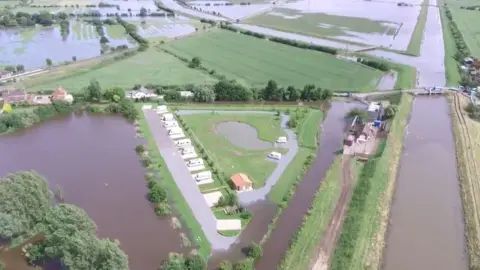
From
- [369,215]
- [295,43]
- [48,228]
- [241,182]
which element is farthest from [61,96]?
[295,43]

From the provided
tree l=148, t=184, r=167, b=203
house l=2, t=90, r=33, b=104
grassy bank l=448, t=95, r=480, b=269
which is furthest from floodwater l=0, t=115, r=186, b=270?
grassy bank l=448, t=95, r=480, b=269

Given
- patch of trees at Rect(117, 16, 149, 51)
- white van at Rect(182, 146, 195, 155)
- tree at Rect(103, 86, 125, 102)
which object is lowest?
white van at Rect(182, 146, 195, 155)

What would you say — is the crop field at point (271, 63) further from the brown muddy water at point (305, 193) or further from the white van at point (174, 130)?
the white van at point (174, 130)

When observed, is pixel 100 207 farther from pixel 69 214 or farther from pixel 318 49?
pixel 318 49

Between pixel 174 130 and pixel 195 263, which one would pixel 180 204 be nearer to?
pixel 195 263

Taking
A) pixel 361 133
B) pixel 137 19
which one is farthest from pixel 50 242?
pixel 137 19

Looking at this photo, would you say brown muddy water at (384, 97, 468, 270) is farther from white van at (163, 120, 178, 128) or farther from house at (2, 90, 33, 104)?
house at (2, 90, 33, 104)
